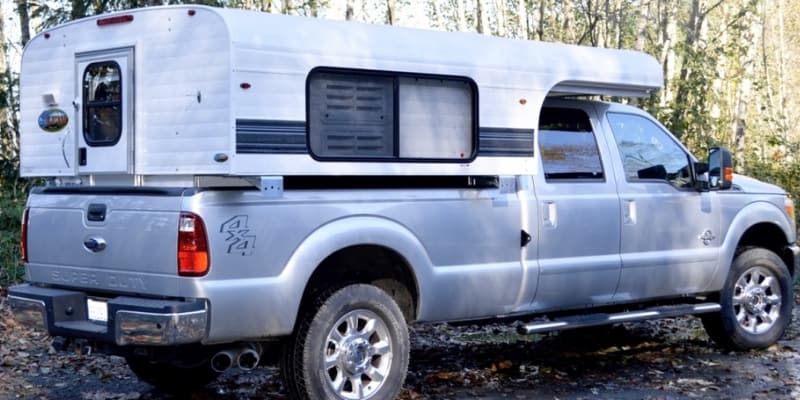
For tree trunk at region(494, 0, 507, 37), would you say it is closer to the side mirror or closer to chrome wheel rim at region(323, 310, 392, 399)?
the side mirror

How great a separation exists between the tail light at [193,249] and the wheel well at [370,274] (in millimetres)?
821

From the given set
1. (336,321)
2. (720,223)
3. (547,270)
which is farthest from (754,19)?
(336,321)

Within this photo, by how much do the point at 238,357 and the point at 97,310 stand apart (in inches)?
33.6

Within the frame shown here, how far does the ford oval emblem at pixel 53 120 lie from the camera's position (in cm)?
664

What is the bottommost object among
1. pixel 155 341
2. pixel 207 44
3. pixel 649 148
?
pixel 155 341

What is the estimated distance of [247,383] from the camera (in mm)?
7512

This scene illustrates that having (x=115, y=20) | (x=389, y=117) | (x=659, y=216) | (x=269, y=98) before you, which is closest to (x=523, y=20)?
(x=659, y=216)

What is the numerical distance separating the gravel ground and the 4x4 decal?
65.9 inches

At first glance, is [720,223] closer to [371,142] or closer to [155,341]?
[371,142]

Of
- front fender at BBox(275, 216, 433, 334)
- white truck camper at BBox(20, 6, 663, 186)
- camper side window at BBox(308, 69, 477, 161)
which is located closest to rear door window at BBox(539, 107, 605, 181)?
white truck camper at BBox(20, 6, 663, 186)

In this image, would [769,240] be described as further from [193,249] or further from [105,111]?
[105,111]

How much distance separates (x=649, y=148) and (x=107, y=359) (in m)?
4.70

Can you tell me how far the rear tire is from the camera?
7.08m

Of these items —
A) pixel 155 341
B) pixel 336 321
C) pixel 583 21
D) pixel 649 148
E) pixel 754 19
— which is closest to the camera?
pixel 155 341
